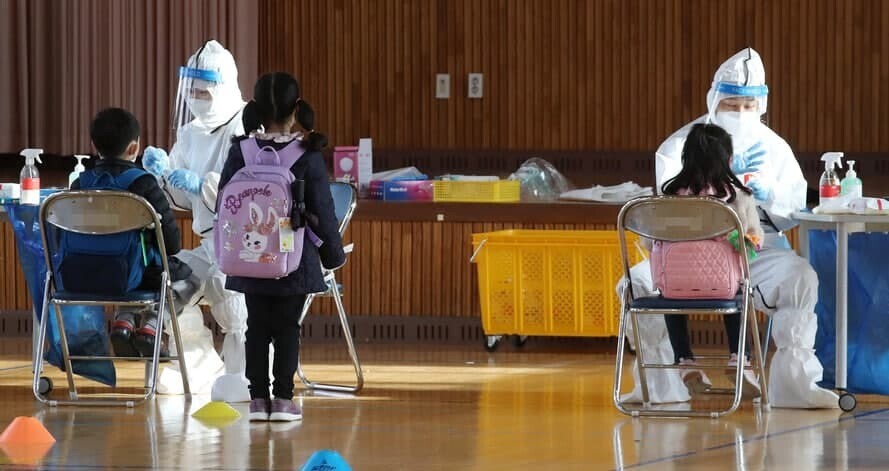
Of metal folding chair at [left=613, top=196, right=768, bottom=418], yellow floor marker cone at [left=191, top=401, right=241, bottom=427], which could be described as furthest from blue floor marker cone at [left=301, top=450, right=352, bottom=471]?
metal folding chair at [left=613, top=196, right=768, bottom=418]

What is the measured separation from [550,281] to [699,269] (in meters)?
2.19

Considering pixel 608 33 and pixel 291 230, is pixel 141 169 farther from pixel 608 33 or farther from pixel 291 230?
pixel 608 33

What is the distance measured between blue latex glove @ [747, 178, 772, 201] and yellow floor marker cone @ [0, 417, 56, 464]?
272 cm

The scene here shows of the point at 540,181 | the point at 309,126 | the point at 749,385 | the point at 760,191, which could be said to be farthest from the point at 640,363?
the point at 540,181

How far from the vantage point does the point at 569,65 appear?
9.56 m

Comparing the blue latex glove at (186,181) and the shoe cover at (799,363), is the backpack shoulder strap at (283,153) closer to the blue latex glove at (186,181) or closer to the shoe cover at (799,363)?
the blue latex glove at (186,181)

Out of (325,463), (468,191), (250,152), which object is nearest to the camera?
(325,463)

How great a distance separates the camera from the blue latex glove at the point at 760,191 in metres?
6.27

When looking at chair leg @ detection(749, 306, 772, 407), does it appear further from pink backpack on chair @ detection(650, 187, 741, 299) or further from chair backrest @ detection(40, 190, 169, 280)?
chair backrest @ detection(40, 190, 169, 280)

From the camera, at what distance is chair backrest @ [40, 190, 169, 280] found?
5.73 meters

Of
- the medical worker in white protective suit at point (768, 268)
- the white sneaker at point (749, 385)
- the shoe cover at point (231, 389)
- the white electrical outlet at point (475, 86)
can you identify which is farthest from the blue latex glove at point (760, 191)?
the white electrical outlet at point (475, 86)

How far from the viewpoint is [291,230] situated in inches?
212

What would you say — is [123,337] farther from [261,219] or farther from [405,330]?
[405,330]

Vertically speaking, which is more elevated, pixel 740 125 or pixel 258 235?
pixel 740 125
